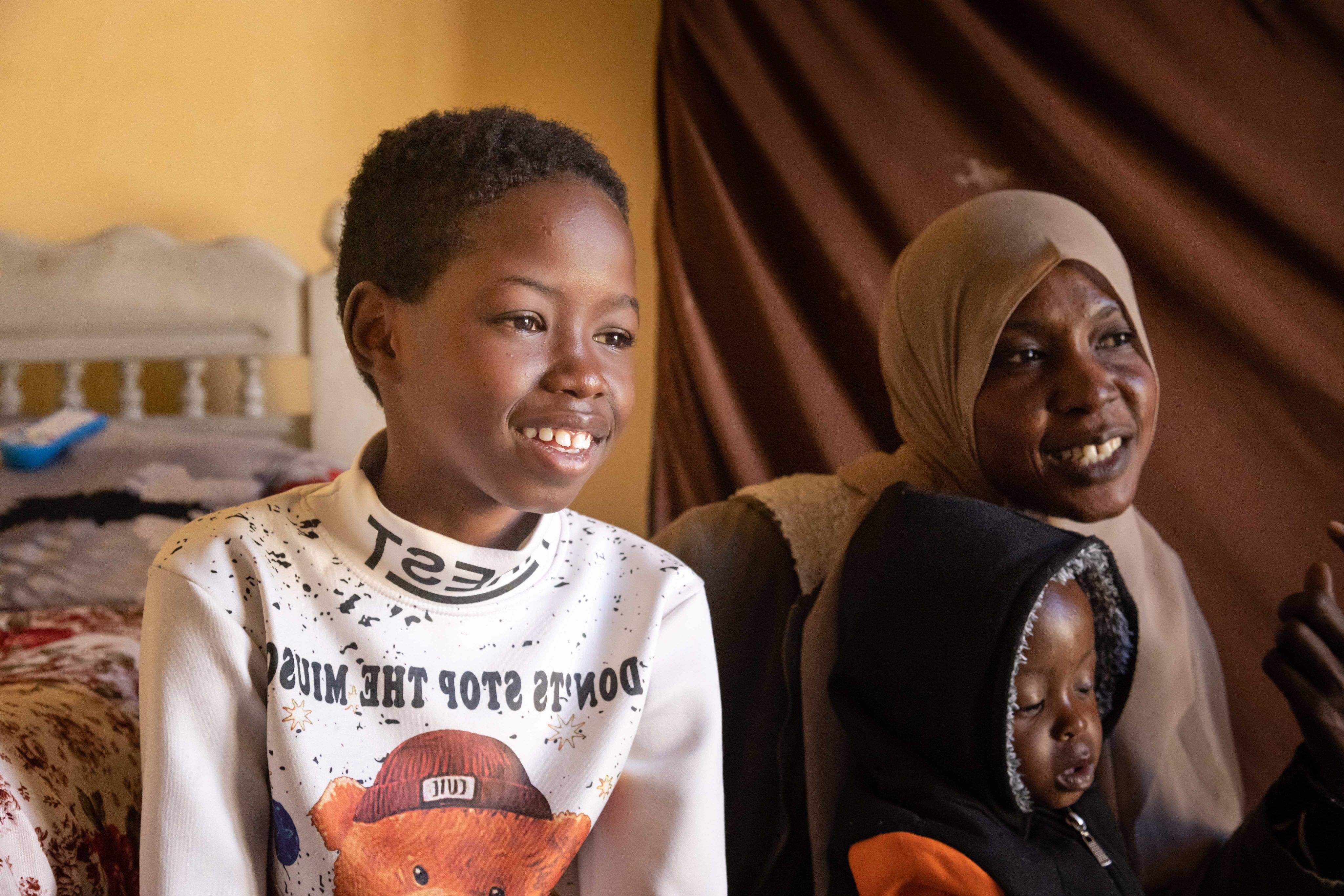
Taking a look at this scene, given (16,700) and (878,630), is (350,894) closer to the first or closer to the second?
(16,700)

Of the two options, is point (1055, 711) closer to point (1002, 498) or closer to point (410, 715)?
point (1002, 498)

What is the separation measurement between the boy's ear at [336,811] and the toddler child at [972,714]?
468mm

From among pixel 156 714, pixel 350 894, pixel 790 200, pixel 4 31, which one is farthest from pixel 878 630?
pixel 4 31

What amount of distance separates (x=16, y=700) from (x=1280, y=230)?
1.76 meters

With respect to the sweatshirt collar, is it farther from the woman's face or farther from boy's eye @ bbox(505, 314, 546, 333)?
the woman's face

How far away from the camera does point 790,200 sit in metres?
1.75

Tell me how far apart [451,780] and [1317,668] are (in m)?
0.85

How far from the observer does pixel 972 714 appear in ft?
2.97

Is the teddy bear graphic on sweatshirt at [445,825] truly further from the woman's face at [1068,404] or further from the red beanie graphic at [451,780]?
the woman's face at [1068,404]

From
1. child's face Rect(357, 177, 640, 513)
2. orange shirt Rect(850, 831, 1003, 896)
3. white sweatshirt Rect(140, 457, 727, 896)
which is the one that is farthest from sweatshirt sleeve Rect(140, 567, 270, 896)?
orange shirt Rect(850, 831, 1003, 896)

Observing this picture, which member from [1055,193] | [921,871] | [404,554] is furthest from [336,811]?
[1055,193]

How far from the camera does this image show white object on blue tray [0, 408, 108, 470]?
1509 mm

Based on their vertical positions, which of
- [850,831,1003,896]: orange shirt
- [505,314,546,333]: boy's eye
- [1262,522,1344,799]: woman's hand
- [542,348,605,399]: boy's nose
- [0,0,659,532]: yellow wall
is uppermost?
[0,0,659,532]: yellow wall

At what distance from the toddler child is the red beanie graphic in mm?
341
